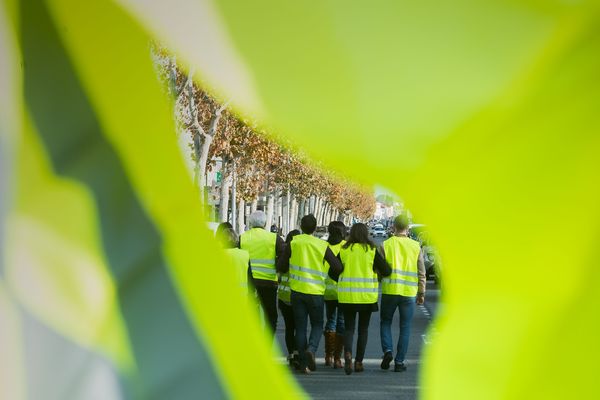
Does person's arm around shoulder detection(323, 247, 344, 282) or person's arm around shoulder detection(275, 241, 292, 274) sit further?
person's arm around shoulder detection(323, 247, 344, 282)

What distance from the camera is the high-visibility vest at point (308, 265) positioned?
9.16 metres

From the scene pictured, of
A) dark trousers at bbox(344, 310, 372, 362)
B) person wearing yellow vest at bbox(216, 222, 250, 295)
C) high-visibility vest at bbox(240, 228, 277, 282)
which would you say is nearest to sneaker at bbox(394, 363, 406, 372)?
dark trousers at bbox(344, 310, 372, 362)

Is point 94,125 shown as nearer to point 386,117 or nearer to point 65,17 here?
point 65,17

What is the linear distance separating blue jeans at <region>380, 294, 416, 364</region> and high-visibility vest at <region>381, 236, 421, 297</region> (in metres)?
0.07

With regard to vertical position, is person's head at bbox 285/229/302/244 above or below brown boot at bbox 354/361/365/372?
above

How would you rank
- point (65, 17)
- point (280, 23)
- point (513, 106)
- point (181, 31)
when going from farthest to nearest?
point (65, 17)
point (181, 31)
point (280, 23)
point (513, 106)

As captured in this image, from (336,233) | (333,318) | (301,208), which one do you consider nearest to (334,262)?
(336,233)

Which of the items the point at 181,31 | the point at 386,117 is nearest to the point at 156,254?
the point at 181,31

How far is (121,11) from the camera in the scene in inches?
82.4

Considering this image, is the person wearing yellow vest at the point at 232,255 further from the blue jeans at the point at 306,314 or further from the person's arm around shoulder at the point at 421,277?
the person's arm around shoulder at the point at 421,277

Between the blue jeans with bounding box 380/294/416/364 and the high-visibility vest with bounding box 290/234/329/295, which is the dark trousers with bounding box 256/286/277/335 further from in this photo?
the blue jeans with bounding box 380/294/416/364

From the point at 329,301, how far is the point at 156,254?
8.79 m

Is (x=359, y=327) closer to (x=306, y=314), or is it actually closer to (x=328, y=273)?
(x=306, y=314)

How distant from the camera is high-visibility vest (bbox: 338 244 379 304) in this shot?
966cm
